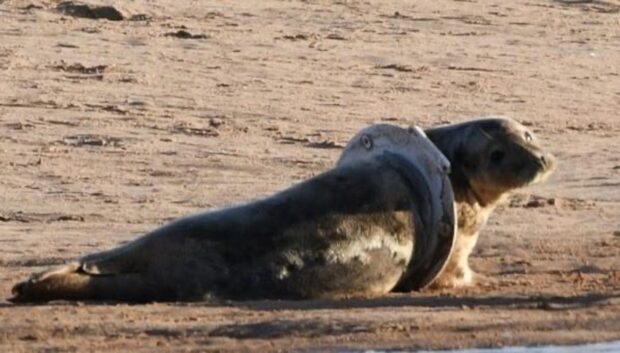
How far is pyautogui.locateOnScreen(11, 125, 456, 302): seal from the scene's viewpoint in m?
7.71

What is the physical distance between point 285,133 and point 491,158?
4.98 metres

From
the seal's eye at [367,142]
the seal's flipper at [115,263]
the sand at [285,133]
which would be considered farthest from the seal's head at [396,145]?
the seal's flipper at [115,263]

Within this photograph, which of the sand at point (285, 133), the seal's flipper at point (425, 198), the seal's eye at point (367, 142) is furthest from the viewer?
the seal's eye at point (367, 142)

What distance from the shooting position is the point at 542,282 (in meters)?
8.80

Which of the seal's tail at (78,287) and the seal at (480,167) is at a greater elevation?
the seal at (480,167)

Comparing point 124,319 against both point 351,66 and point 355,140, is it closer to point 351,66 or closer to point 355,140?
point 355,140

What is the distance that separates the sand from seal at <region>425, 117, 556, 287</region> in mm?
219

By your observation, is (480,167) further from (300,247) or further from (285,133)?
(285,133)

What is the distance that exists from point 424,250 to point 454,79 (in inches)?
293

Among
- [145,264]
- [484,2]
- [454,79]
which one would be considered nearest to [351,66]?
[454,79]

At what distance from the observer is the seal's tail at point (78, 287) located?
7.70 metres

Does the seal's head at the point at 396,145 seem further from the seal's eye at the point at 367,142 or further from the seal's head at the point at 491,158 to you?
the seal's head at the point at 491,158

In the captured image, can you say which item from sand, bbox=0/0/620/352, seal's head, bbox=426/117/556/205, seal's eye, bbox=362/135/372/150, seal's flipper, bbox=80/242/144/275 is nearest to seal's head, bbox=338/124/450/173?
seal's eye, bbox=362/135/372/150

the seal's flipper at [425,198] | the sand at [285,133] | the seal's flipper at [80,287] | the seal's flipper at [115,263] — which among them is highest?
the seal's flipper at [425,198]
